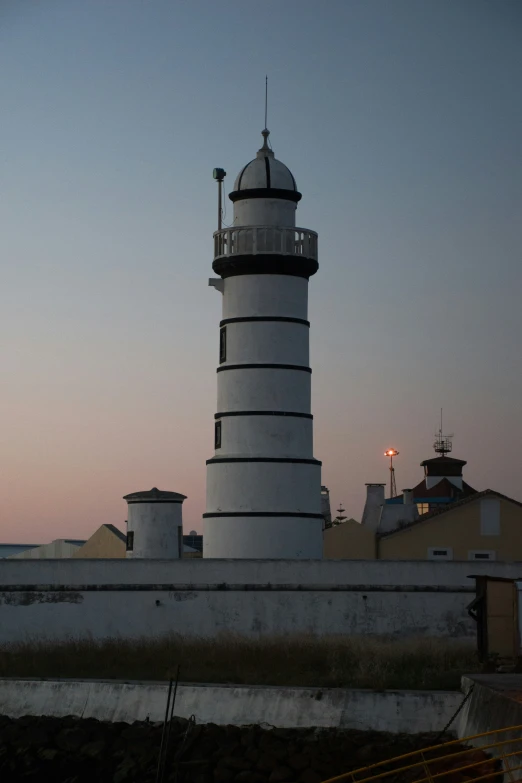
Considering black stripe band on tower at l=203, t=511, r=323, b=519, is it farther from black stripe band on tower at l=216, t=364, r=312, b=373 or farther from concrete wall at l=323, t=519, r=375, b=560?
concrete wall at l=323, t=519, r=375, b=560

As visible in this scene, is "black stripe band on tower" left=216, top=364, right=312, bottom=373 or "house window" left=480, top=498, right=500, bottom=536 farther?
"house window" left=480, top=498, right=500, bottom=536

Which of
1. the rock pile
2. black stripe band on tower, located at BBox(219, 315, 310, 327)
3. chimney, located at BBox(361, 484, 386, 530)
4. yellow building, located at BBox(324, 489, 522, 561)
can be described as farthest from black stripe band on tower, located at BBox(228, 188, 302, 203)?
the rock pile

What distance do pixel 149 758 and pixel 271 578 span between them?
821 centimetres

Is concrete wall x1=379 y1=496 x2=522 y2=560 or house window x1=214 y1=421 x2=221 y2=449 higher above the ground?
house window x1=214 y1=421 x2=221 y2=449

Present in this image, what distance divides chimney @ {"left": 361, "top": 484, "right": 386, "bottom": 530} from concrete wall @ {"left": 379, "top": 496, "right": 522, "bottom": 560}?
412 centimetres

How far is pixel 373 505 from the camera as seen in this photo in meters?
38.7

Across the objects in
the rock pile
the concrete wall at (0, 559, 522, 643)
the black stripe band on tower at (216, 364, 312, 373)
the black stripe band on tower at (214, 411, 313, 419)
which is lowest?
the rock pile

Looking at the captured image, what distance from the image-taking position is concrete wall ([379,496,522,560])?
3269cm

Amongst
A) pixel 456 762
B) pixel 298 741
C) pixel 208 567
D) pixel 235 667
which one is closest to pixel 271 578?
pixel 208 567

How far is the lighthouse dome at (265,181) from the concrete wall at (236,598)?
8.45 meters

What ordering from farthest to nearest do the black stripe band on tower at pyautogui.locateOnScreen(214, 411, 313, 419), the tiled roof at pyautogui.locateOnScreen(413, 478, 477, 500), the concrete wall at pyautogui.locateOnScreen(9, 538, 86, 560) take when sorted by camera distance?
the tiled roof at pyautogui.locateOnScreen(413, 478, 477, 500)
the concrete wall at pyautogui.locateOnScreen(9, 538, 86, 560)
the black stripe band on tower at pyautogui.locateOnScreen(214, 411, 313, 419)

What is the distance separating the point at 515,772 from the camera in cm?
1437

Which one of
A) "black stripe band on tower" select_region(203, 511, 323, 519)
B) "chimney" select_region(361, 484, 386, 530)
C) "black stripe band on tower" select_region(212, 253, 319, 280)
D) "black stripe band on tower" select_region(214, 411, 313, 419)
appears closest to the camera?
"black stripe band on tower" select_region(203, 511, 323, 519)

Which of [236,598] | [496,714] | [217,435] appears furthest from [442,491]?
[496,714]
